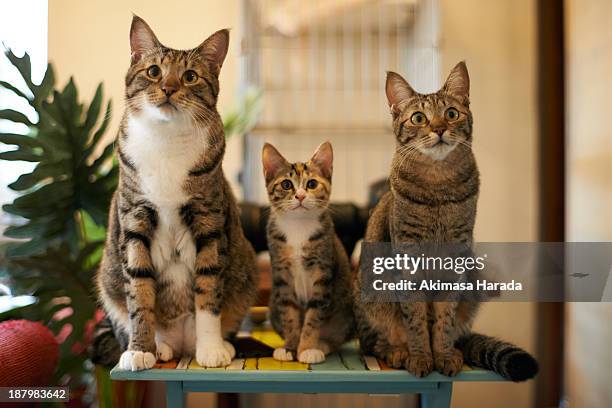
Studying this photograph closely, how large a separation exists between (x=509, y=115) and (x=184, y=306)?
792 mm

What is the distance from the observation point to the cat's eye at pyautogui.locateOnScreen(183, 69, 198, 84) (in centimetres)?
77

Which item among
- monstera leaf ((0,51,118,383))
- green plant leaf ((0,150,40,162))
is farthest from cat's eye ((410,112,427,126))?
green plant leaf ((0,150,40,162))

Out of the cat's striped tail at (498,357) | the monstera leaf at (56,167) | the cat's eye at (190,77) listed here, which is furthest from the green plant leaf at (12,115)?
the cat's striped tail at (498,357)

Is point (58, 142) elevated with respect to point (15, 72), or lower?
lower

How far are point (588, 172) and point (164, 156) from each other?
2.58ft

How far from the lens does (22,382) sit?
947 millimetres

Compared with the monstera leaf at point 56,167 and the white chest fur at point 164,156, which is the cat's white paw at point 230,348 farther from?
the monstera leaf at point 56,167

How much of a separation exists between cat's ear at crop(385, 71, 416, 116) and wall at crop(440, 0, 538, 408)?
357mm

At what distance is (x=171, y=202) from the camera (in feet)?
2.59

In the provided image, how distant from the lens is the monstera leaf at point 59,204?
106cm

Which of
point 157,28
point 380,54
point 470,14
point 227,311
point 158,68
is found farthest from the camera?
point 380,54

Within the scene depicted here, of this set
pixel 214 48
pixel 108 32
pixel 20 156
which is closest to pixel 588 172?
pixel 214 48

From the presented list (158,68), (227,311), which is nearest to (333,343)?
(227,311)

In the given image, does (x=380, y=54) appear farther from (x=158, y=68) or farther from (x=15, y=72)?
(x=15, y=72)
